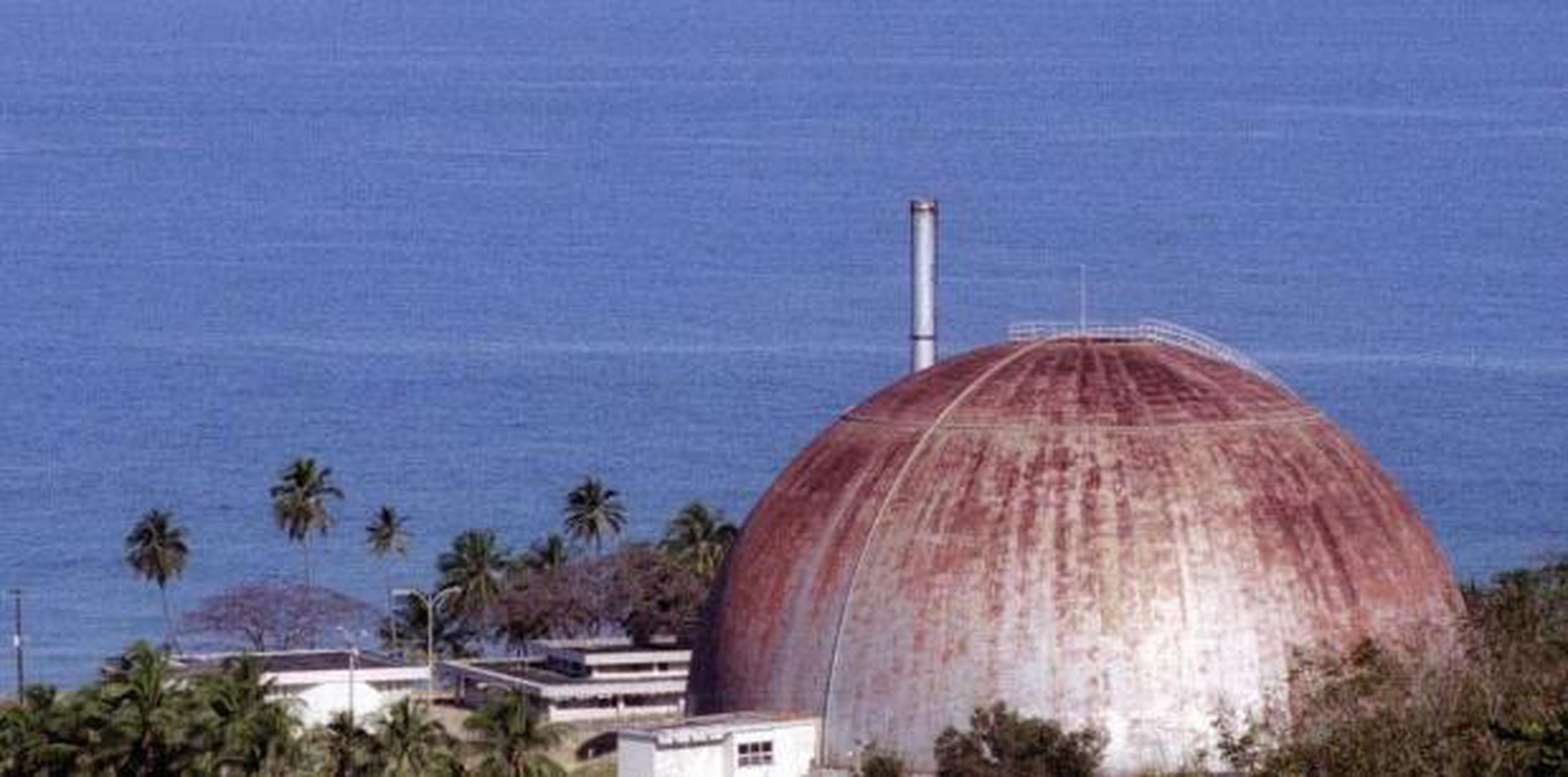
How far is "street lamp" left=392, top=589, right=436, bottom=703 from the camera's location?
295ft

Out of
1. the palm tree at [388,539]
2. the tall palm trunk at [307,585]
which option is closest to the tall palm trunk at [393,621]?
the palm tree at [388,539]

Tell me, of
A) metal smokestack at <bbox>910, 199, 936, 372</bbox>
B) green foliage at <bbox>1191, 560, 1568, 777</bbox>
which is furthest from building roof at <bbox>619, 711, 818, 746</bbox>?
metal smokestack at <bbox>910, 199, 936, 372</bbox>

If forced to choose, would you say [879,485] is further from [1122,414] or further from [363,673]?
[363,673]

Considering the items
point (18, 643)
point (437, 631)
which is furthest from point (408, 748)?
point (437, 631)

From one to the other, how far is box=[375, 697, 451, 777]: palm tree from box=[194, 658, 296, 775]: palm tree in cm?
154

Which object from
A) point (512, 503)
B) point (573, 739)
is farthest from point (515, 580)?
point (512, 503)

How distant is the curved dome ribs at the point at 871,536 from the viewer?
2859 inches

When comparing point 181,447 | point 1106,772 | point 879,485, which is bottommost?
point 1106,772

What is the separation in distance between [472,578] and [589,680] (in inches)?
436

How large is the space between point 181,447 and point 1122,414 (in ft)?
301

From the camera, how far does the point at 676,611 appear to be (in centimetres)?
9562

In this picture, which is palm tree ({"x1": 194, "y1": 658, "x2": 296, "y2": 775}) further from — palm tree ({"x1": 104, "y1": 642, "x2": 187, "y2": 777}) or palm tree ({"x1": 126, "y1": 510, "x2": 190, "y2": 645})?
palm tree ({"x1": 126, "y1": 510, "x2": 190, "y2": 645})

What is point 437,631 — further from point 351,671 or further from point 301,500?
point 351,671

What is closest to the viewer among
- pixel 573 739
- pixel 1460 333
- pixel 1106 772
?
pixel 1106 772
